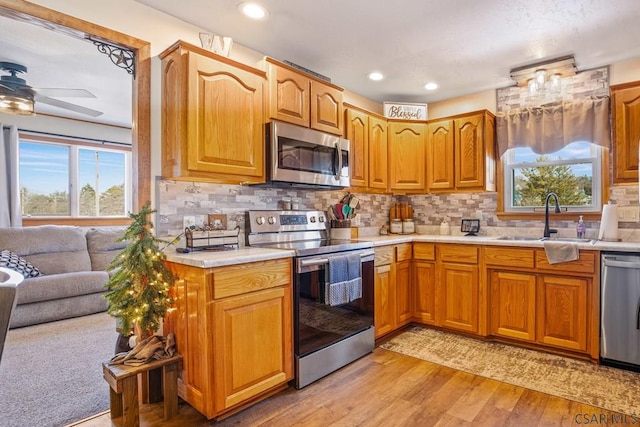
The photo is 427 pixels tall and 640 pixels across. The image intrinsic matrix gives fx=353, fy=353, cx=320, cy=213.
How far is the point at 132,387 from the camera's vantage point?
1779 mm

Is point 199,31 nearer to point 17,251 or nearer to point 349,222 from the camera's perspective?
point 349,222

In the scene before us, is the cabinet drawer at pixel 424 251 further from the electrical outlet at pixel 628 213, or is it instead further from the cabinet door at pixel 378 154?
the electrical outlet at pixel 628 213

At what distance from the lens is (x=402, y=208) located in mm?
4102

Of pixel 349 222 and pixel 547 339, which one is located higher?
pixel 349 222

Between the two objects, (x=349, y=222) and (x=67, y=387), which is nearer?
(x=67, y=387)

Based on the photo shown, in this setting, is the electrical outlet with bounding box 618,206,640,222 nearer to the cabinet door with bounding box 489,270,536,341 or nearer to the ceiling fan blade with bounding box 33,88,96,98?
the cabinet door with bounding box 489,270,536,341

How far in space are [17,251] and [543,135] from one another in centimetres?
555

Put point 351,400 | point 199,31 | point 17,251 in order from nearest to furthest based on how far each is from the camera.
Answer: point 351,400 < point 199,31 < point 17,251

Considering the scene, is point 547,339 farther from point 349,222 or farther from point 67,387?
point 67,387

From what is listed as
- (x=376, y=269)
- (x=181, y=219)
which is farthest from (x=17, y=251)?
(x=376, y=269)

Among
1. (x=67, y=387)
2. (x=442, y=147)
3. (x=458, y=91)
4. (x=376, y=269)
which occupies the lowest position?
(x=67, y=387)

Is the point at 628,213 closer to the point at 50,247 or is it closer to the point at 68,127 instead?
the point at 50,247

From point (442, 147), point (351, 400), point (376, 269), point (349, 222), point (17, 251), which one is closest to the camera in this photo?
point (351, 400)

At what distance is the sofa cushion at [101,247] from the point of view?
14.8 feet
